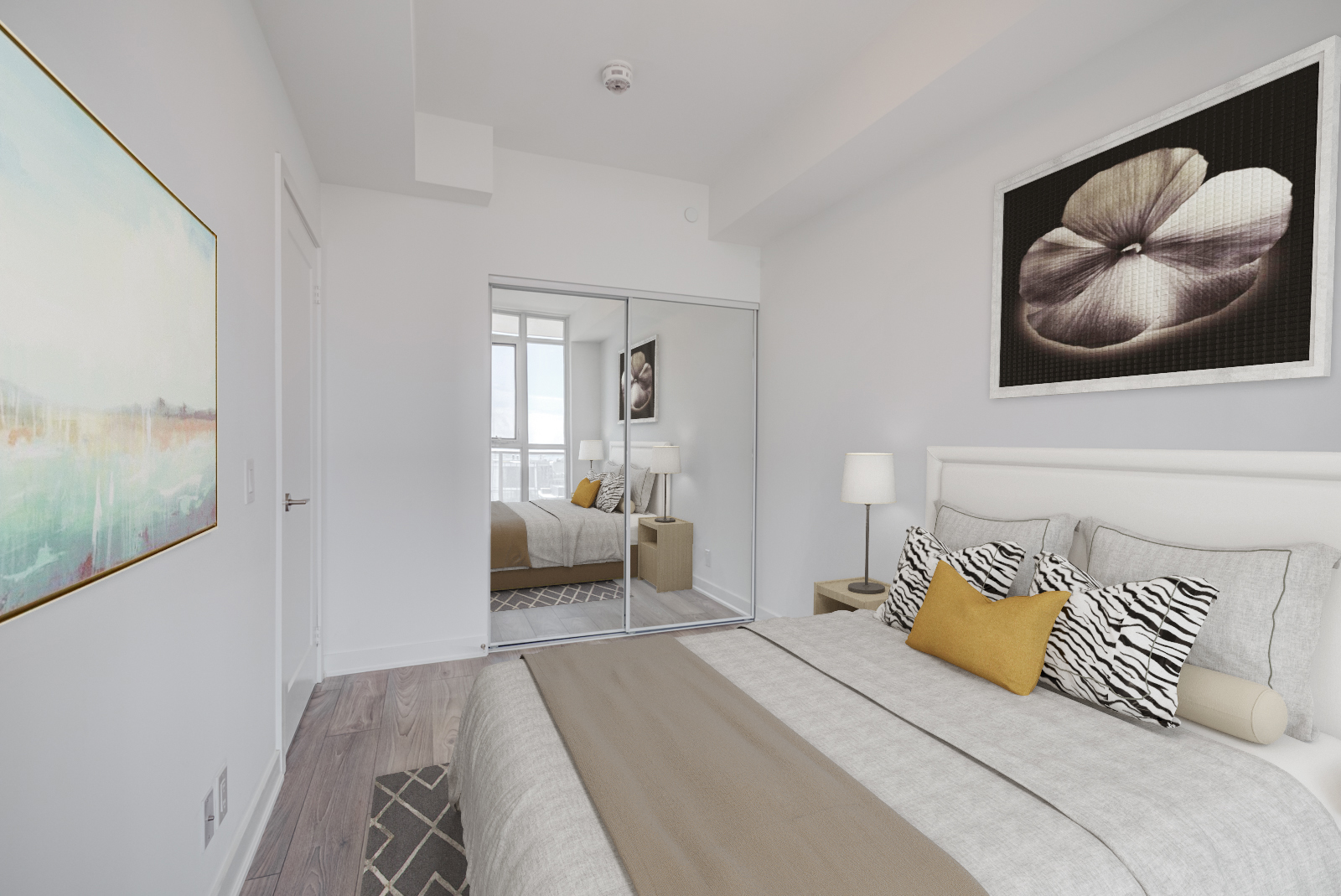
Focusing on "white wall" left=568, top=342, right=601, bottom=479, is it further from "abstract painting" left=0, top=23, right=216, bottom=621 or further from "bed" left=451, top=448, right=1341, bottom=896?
"abstract painting" left=0, top=23, right=216, bottom=621

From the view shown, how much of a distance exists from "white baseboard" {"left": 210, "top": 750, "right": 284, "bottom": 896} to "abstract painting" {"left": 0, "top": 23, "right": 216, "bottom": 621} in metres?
0.98

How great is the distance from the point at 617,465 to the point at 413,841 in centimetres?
234

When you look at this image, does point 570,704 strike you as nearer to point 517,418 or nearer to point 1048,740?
point 1048,740

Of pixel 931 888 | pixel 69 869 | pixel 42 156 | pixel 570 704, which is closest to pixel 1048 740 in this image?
pixel 931 888

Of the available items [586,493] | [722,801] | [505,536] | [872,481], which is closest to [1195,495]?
[872,481]

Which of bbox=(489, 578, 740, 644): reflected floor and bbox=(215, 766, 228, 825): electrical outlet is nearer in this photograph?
bbox=(215, 766, 228, 825): electrical outlet

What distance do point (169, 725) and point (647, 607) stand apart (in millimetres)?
2947

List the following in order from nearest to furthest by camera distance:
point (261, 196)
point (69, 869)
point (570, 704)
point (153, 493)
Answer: point (69, 869)
point (153, 493)
point (570, 704)
point (261, 196)

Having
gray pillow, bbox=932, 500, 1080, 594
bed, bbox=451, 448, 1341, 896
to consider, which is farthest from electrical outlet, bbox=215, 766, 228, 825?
gray pillow, bbox=932, 500, 1080, 594

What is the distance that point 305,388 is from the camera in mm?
2939

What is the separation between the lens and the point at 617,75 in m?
2.87

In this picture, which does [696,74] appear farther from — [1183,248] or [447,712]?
[447,712]

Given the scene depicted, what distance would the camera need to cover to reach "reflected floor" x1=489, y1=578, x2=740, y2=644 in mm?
3771

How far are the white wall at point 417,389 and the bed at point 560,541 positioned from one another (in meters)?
0.14
